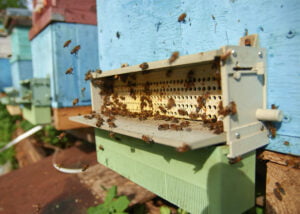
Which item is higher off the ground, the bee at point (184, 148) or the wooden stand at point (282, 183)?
the bee at point (184, 148)

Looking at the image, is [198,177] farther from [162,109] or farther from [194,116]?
[162,109]

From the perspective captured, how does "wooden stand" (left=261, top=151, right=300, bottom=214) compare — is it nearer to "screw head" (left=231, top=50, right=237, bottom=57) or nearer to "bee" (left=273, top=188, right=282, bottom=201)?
"bee" (left=273, top=188, right=282, bottom=201)

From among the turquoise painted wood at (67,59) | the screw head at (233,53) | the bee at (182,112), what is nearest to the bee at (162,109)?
the bee at (182,112)

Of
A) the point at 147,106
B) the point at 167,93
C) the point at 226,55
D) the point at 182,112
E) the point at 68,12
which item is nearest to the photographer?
the point at 226,55

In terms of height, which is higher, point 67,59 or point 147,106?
point 67,59

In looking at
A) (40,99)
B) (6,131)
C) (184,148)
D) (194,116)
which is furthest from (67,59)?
(6,131)

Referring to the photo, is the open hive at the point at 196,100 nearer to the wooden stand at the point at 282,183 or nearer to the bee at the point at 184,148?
the bee at the point at 184,148

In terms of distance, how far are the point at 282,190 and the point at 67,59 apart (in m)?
3.24

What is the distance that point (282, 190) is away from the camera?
4.84ft

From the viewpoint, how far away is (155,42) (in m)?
2.06

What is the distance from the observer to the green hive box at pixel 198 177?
1270 mm

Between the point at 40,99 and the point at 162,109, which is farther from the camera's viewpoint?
the point at 40,99

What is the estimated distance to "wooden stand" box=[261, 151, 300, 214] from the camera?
1.41 m

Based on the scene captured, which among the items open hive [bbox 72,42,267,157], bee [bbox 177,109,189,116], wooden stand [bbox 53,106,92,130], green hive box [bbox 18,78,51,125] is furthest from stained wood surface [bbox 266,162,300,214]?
green hive box [bbox 18,78,51,125]
